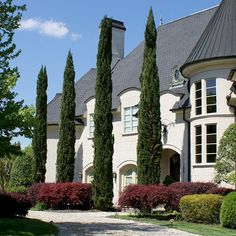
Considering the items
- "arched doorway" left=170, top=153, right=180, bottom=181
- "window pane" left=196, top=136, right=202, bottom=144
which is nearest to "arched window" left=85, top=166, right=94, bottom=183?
"arched doorway" left=170, top=153, right=180, bottom=181

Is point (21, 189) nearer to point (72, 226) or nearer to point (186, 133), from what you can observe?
point (186, 133)

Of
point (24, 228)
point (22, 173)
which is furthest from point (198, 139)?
point (22, 173)

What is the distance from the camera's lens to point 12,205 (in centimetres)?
1606

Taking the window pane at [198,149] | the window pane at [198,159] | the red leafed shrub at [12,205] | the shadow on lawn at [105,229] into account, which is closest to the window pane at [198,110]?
the window pane at [198,149]

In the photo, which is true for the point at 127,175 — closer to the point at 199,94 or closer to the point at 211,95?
the point at 199,94

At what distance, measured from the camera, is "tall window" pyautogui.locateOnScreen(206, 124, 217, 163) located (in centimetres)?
2152

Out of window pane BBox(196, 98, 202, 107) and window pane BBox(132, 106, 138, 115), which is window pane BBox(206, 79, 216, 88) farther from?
window pane BBox(132, 106, 138, 115)

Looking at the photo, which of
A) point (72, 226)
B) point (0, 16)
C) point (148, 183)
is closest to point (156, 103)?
point (148, 183)

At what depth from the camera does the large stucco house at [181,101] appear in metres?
21.7

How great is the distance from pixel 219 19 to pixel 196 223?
1137cm

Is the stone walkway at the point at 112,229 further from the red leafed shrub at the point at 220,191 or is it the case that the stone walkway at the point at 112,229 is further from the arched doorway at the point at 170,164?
the arched doorway at the point at 170,164

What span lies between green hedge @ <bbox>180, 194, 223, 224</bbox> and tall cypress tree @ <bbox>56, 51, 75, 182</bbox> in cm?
1206

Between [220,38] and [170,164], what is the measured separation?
8226 millimetres

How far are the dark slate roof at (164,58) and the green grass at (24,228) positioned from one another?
13683mm
